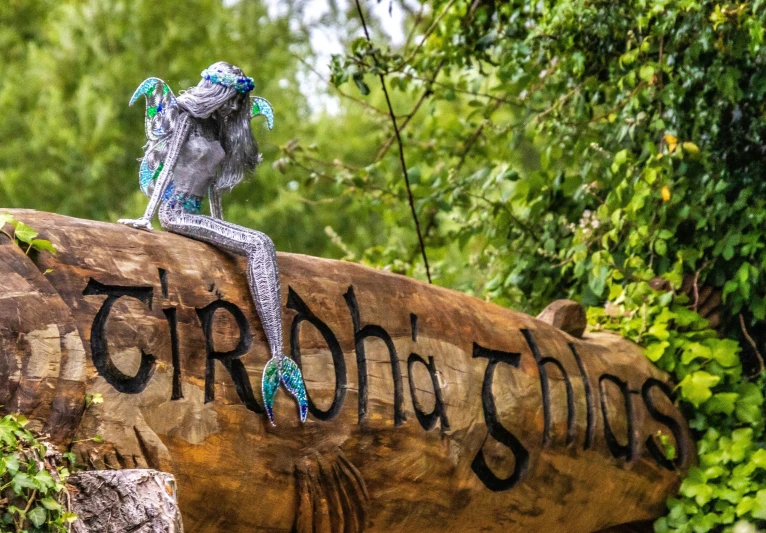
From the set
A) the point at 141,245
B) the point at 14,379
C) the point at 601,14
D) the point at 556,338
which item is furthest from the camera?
the point at 601,14

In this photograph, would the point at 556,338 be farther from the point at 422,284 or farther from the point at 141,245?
the point at 141,245

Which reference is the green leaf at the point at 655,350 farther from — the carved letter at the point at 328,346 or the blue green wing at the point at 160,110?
the blue green wing at the point at 160,110

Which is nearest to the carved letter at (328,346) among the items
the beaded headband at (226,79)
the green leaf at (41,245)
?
the beaded headband at (226,79)

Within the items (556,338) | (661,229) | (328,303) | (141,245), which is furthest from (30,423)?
(661,229)

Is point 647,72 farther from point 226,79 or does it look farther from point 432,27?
point 226,79

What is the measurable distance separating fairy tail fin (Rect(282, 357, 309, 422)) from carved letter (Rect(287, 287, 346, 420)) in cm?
7

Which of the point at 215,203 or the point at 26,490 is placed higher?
the point at 215,203

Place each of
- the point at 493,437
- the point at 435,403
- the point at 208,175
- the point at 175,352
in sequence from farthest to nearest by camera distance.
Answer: the point at 493,437
the point at 435,403
the point at 208,175
the point at 175,352

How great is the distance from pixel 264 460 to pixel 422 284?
82 cm

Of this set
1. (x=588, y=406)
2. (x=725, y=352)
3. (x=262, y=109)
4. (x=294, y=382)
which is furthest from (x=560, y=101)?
(x=294, y=382)

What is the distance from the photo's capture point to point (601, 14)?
370 cm

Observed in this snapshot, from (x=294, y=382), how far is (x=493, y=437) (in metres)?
0.77

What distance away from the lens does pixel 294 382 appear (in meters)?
2.46

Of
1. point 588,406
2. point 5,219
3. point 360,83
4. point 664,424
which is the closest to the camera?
point 5,219
